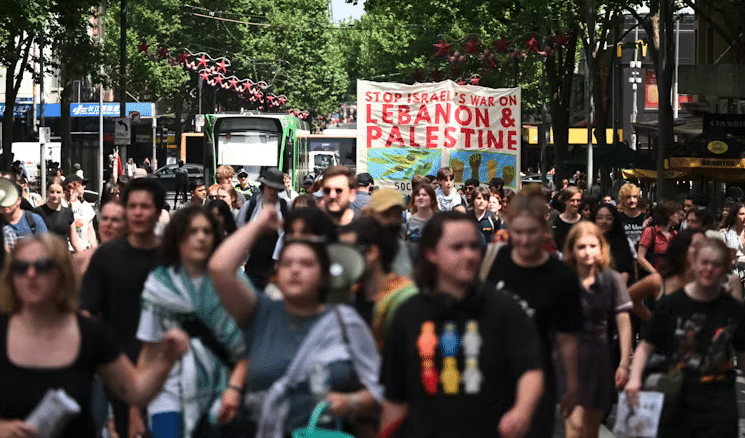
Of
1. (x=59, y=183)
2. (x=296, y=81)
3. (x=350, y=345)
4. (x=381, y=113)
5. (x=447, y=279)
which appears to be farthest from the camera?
(x=296, y=81)

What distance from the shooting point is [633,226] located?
A: 1441 cm

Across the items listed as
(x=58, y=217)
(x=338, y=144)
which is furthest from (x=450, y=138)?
(x=338, y=144)

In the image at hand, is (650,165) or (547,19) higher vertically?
(547,19)

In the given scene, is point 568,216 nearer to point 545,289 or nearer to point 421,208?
point 421,208

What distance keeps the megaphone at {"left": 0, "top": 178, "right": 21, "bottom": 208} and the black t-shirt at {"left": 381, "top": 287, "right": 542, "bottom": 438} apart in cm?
623

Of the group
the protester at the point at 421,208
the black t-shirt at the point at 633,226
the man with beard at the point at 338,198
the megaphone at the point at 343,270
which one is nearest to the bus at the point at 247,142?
the black t-shirt at the point at 633,226

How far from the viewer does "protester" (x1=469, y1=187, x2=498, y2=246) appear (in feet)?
50.8

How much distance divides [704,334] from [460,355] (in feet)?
7.00

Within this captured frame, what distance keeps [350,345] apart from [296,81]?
82.6 meters

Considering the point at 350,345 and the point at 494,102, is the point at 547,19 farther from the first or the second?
the point at 350,345

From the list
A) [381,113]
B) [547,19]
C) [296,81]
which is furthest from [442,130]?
[296,81]

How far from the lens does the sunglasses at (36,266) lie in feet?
16.9

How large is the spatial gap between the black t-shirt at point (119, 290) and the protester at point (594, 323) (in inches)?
92.9

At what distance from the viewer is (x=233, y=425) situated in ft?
20.4
